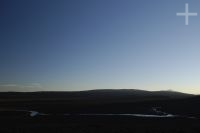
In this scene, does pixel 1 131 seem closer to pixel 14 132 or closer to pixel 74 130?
pixel 14 132

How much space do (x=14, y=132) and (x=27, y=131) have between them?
1231 millimetres

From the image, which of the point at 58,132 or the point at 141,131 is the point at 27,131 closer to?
the point at 58,132

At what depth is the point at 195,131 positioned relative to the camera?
1182 inches

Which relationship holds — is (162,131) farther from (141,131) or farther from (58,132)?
(58,132)

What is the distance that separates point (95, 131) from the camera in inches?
1200

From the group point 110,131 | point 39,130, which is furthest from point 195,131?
point 39,130

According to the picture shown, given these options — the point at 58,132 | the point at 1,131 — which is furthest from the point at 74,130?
the point at 1,131

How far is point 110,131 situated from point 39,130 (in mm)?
6510

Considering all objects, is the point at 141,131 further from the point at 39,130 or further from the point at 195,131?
the point at 39,130

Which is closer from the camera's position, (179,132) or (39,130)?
(179,132)

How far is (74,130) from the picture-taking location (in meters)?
31.2

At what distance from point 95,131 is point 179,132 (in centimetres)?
710

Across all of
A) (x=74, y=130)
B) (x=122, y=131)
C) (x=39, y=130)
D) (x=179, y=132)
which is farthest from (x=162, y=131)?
(x=39, y=130)

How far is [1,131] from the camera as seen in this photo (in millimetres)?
30516
